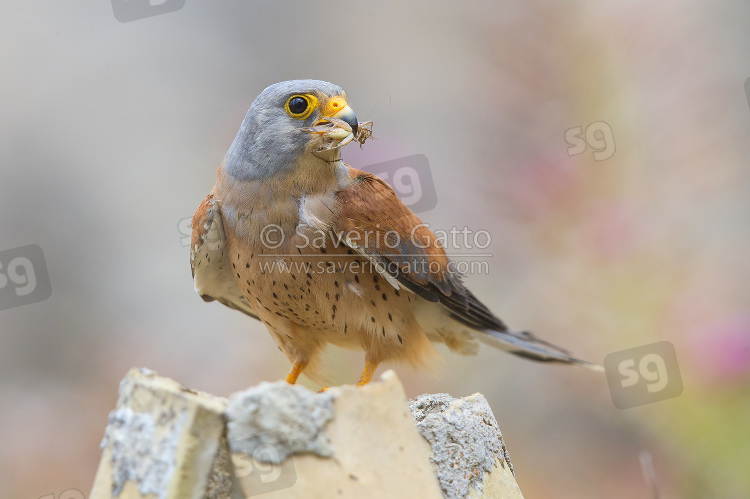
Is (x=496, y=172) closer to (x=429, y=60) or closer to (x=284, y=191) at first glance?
(x=429, y=60)

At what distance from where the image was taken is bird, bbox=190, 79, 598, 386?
241cm

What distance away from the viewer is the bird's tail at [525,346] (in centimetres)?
283

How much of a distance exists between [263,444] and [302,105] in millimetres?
1365

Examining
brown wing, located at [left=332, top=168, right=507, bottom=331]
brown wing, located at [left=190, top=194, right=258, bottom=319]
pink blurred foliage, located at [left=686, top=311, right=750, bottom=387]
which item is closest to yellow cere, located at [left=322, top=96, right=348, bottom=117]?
brown wing, located at [left=332, top=168, right=507, bottom=331]

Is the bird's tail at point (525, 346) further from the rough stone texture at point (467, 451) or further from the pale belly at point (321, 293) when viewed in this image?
the rough stone texture at point (467, 451)

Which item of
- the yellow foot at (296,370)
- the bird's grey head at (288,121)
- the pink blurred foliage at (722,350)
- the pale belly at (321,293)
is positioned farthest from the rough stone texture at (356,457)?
the pink blurred foliage at (722,350)

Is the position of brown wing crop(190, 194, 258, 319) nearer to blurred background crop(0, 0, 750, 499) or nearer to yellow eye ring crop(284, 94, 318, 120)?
yellow eye ring crop(284, 94, 318, 120)

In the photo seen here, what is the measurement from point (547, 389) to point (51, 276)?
126 inches

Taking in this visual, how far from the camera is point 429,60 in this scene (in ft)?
15.8

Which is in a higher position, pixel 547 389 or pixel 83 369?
pixel 83 369

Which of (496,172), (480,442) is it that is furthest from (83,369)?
(480,442)

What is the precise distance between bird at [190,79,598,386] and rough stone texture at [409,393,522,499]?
1.73 feet

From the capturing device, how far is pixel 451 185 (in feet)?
15.1

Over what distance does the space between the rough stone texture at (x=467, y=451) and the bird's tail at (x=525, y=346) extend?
2.58 feet
